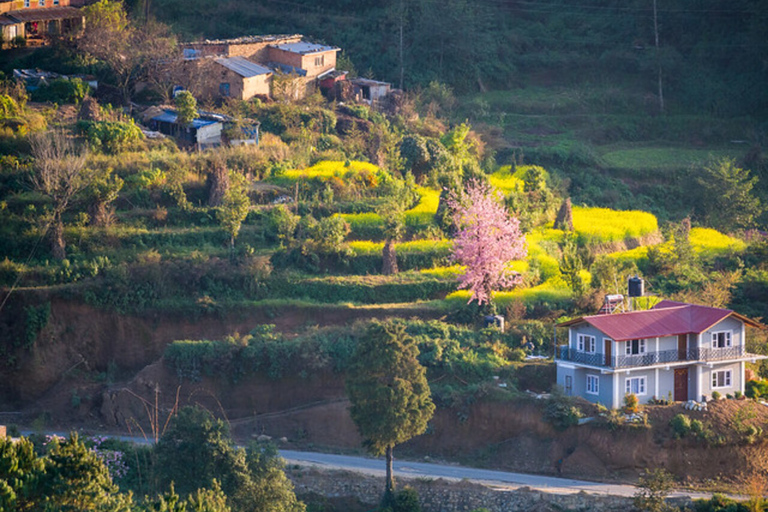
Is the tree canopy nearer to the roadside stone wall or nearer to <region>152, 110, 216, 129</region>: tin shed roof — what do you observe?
the roadside stone wall

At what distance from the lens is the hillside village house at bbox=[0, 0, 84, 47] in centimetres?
6341

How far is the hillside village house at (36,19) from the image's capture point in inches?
2496

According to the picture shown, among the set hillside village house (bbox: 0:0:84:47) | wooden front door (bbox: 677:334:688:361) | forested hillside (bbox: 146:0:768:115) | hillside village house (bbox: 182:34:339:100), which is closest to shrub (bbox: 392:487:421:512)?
wooden front door (bbox: 677:334:688:361)

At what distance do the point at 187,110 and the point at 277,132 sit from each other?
481 centimetres

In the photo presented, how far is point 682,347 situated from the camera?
139ft

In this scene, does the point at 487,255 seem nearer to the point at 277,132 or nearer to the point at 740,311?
the point at 740,311

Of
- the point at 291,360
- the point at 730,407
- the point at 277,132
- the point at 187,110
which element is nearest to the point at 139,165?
the point at 187,110

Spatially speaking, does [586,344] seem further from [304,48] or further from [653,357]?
[304,48]

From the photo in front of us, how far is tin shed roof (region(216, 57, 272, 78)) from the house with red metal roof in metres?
25.0

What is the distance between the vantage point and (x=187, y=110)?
185ft

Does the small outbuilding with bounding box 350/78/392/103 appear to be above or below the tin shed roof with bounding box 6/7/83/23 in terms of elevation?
below

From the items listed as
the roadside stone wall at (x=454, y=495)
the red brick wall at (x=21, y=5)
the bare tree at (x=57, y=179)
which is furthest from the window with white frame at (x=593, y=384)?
the red brick wall at (x=21, y=5)

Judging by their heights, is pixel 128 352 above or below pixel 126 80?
below

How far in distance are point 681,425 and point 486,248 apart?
1083cm
